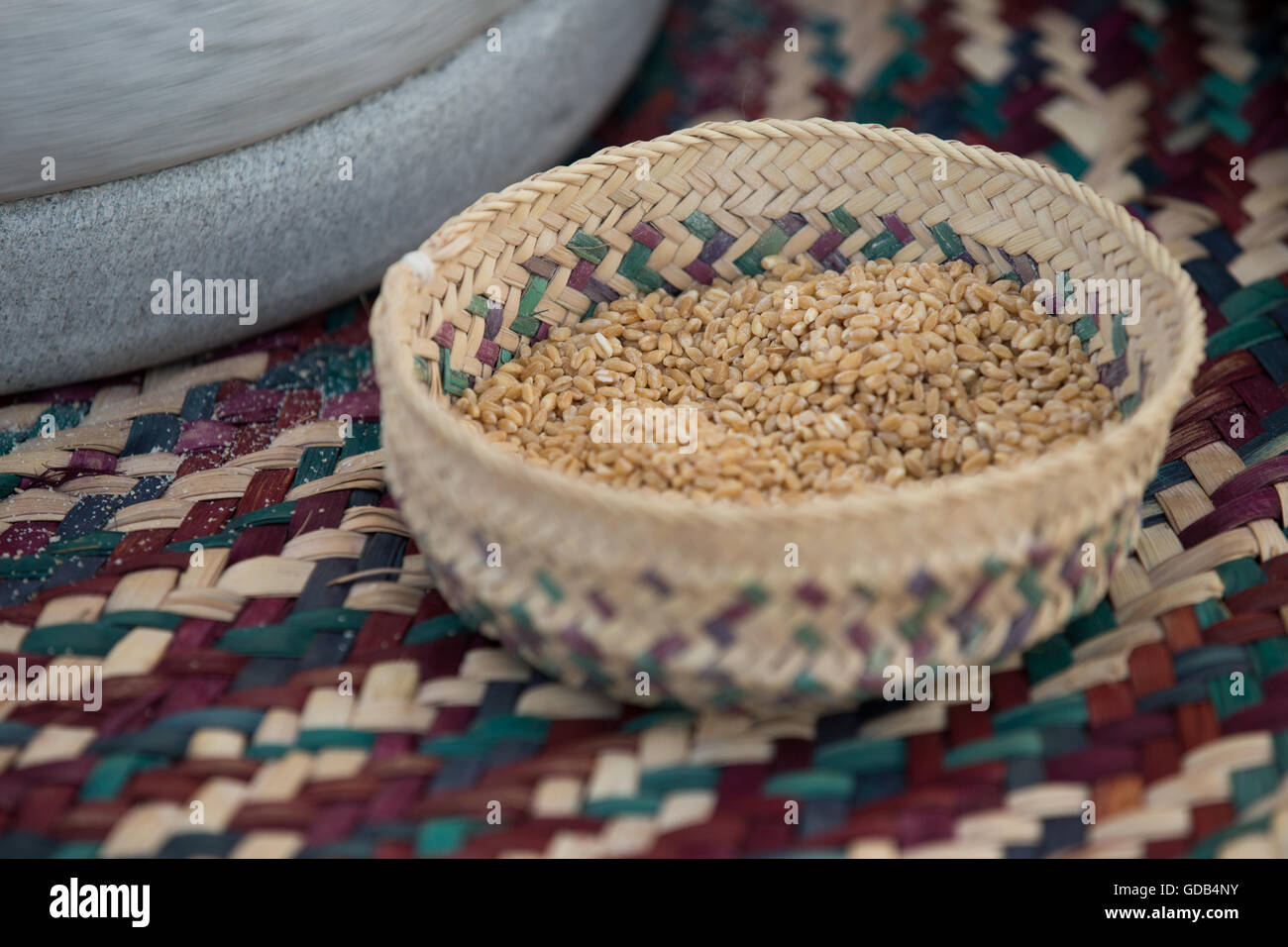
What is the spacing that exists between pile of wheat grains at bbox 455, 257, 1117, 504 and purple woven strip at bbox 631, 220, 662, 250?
64 mm

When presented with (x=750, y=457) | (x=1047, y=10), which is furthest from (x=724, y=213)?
(x=1047, y=10)

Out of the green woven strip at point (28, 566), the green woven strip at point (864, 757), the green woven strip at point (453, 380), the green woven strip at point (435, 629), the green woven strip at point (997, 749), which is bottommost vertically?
the green woven strip at point (28, 566)

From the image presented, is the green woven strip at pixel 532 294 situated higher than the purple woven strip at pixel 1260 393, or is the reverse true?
the green woven strip at pixel 532 294

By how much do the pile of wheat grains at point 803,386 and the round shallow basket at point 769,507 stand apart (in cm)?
5

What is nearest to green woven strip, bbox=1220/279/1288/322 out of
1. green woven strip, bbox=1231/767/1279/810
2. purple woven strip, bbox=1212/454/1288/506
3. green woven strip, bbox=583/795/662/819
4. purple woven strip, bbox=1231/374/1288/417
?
purple woven strip, bbox=1231/374/1288/417

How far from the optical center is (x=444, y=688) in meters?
1.27

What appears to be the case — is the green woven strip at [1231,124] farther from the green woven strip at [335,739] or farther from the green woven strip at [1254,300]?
the green woven strip at [335,739]

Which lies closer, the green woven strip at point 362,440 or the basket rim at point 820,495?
the basket rim at point 820,495

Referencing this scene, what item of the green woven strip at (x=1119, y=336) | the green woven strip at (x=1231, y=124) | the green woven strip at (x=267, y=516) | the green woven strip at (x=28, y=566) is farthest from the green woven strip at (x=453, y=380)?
the green woven strip at (x=1231, y=124)

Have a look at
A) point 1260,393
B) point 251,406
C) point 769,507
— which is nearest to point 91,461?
point 251,406

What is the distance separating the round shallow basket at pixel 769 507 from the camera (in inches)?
40.6

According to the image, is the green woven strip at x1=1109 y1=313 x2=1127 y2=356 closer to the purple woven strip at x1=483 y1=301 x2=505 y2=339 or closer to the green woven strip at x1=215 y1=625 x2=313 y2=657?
the purple woven strip at x1=483 y1=301 x2=505 y2=339

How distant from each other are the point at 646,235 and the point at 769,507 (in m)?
0.51

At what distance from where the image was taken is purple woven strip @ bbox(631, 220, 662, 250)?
153 centimetres
